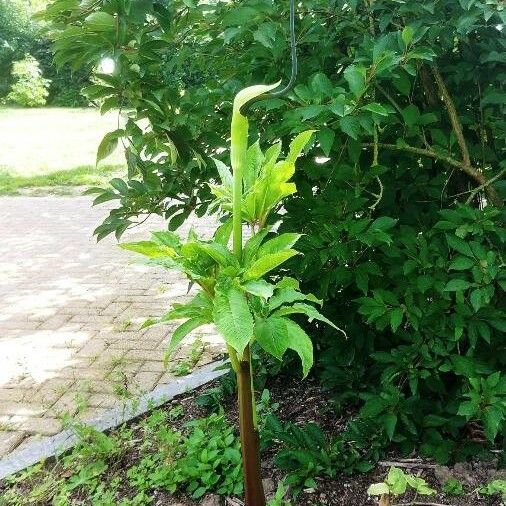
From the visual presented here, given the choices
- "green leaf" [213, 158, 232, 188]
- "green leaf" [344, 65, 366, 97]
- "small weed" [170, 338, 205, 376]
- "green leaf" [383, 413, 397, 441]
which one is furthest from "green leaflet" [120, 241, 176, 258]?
"small weed" [170, 338, 205, 376]

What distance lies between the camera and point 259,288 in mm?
1280

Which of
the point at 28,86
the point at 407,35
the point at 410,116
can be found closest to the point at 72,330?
the point at 410,116

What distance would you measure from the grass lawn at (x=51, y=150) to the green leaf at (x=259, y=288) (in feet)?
17.9

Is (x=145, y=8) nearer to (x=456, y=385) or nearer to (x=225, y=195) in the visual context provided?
(x=225, y=195)

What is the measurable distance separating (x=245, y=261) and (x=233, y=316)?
0.67 feet

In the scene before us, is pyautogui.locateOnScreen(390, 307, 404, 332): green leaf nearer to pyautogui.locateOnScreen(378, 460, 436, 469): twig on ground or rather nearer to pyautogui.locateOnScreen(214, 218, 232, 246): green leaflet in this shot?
pyautogui.locateOnScreen(378, 460, 436, 469): twig on ground

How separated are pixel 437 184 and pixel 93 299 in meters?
3.52

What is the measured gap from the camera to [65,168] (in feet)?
→ 37.6

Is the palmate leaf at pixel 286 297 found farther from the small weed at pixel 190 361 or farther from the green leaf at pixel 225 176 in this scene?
the small weed at pixel 190 361

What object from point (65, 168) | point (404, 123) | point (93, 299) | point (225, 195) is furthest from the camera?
point (65, 168)

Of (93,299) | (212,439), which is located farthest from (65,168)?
(212,439)

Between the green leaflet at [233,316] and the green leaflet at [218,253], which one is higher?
the green leaflet at [218,253]

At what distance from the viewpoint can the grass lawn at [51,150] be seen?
10.6 meters

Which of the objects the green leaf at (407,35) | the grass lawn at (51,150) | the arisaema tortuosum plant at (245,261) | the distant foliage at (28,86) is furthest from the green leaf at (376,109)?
the distant foliage at (28,86)
